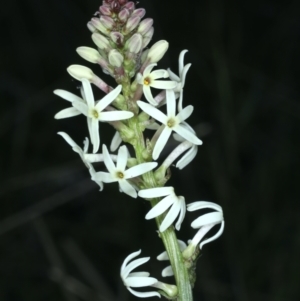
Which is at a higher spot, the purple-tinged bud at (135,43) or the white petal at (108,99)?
the purple-tinged bud at (135,43)

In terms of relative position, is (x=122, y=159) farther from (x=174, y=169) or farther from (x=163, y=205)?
(x=174, y=169)

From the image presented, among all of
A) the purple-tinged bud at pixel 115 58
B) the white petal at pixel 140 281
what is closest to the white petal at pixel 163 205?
the white petal at pixel 140 281

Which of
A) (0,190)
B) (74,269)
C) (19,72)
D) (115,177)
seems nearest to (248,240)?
(74,269)

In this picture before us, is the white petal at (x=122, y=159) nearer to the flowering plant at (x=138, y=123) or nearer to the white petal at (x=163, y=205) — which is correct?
the flowering plant at (x=138, y=123)

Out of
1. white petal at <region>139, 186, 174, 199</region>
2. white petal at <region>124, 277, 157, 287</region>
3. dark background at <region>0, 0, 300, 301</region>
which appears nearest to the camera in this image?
white petal at <region>139, 186, 174, 199</region>

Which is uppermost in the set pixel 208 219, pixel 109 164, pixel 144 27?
pixel 144 27

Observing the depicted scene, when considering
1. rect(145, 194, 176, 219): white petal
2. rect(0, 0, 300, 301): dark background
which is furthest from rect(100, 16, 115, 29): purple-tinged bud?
rect(0, 0, 300, 301): dark background

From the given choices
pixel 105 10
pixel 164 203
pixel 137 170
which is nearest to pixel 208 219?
pixel 164 203

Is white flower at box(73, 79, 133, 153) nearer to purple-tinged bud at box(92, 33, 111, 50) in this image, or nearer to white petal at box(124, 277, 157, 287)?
purple-tinged bud at box(92, 33, 111, 50)
